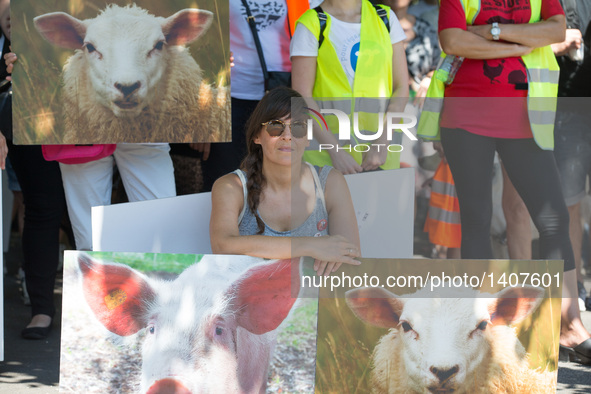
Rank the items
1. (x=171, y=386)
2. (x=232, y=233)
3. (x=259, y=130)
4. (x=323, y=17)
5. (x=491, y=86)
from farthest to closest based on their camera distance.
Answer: (x=323, y=17) < (x=491, y=86) < (x=259, y=130) < (x=232, y=233) < (x=171, y=386)

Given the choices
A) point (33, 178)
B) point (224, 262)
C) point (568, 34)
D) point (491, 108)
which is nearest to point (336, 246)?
point (224, 262)

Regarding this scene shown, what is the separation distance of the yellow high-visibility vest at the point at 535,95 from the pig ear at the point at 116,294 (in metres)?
1.26

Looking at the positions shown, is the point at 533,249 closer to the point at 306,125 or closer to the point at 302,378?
the point at 306,125

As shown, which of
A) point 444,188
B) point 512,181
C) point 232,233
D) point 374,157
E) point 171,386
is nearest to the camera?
point 171,386

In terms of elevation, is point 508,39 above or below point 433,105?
above

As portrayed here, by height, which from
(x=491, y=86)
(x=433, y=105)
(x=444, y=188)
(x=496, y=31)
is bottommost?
(x=444, y=188)

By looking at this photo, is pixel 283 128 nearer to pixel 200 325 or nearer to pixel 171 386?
pixel 200 325

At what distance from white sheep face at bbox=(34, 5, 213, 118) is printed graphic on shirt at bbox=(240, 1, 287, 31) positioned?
54 centimetres

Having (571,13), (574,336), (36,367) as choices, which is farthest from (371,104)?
(36,367)

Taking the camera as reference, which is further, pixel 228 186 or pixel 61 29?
pixel 61 29

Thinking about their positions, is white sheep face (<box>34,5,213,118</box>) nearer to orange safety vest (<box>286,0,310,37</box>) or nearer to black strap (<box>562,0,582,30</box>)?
orange safety vest (<box>286,0,310,37</box>)

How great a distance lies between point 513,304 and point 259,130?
1126 mm

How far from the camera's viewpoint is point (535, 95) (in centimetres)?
341

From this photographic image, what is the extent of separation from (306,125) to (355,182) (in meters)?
0.35
